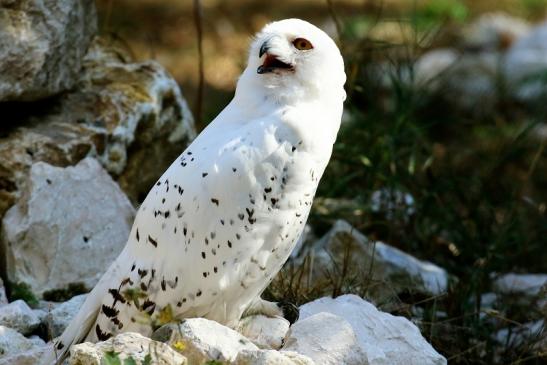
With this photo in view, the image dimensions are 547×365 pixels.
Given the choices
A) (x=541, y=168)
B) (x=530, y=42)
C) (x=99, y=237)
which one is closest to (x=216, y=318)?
(x=99, y=237)

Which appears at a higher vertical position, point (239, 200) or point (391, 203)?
point (239, 200)

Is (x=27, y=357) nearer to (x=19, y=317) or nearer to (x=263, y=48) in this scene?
(x=19, y=317)

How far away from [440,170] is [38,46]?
3289mm

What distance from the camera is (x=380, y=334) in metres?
4.04

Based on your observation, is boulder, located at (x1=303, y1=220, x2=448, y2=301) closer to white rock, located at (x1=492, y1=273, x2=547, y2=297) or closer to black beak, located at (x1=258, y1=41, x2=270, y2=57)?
white rock, located at (x1=492, y1=273, x2=547, y2=297)

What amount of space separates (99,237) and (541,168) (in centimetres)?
436

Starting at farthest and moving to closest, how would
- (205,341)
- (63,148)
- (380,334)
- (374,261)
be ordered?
(374,261), (63,148), (380,334), (205,341)

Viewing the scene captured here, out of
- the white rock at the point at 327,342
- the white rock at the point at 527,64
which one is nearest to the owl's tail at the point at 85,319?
the white rock at the point at 327,342

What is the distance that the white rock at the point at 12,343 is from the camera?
12.7ft

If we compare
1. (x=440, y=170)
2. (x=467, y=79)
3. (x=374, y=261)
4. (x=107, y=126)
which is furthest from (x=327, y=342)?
(x=467, y=79)

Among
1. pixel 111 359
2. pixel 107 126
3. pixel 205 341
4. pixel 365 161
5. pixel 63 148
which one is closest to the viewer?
pixel 111 359

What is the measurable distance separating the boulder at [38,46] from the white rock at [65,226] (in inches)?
14.3

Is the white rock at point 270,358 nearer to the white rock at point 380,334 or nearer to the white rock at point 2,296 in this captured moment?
the white rock at point 380,334

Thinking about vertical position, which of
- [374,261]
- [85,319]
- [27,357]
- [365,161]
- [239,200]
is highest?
[239,200]
